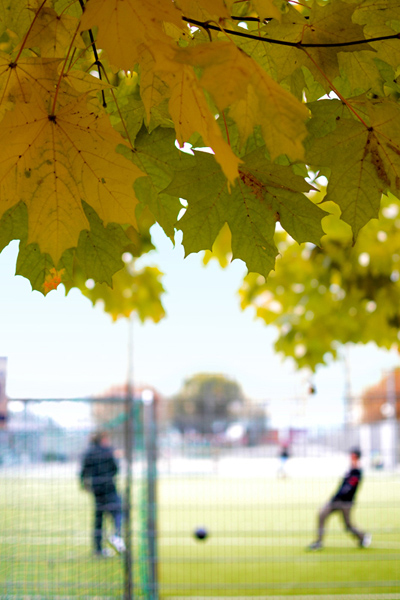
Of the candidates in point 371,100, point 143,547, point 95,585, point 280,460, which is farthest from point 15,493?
point 371,100

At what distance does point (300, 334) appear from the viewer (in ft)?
18.9

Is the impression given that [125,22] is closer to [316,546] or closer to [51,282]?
[51,282]

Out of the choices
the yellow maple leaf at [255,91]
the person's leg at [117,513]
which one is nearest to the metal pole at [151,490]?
the person's leg at [117,513]

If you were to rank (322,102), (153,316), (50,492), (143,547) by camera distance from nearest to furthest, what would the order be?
1. (322,102)
2. (50,492)
3. (143,547)
4. (153,316)

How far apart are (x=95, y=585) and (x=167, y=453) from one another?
3069 mm

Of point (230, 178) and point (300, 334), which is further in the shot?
point (300, 334)

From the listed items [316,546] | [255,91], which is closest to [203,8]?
[255,91]

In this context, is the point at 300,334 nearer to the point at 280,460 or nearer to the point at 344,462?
the point at 280,460

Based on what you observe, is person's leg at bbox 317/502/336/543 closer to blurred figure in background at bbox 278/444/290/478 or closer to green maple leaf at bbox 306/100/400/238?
blurred figure in background at bbox 278/444/290/478

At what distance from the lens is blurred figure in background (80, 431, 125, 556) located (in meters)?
4.39

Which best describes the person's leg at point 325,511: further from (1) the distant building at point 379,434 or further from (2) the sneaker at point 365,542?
(1) the distant building at point 379,434

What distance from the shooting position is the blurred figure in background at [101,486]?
4.39 metres

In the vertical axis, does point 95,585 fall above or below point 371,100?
below

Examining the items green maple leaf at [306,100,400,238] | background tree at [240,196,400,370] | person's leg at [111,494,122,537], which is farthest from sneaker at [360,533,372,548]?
green maple leaf at [306,100,400,238]
